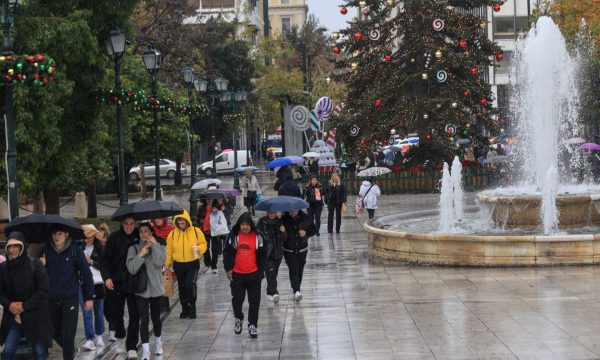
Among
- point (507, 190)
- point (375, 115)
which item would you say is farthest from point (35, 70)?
point (375, 115)

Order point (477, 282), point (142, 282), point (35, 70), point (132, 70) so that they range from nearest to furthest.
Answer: point (142, 282)
point (35, 70)
point (477, 282)
point (132, 70)

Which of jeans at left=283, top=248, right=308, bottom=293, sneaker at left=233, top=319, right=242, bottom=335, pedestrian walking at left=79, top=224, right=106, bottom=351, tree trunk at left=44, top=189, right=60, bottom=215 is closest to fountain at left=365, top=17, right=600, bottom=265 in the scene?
jeans at left=283, top=248, right=308, bottom=293

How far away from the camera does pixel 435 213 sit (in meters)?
29.2

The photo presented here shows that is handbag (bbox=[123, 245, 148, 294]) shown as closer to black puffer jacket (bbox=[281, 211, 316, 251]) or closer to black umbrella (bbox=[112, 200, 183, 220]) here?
black umbrella (bbox=[112, 200, 183, 220])

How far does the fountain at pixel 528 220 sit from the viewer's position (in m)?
18.8

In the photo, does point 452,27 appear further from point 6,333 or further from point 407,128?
point 6,333

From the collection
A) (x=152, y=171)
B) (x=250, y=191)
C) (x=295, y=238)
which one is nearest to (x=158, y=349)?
(x=295, y=238)

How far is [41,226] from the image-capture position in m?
11.7

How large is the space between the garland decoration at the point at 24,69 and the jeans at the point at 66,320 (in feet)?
11.3

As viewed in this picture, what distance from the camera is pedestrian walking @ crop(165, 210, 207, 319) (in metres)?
14.4

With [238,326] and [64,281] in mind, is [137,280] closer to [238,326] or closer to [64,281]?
[64,281]

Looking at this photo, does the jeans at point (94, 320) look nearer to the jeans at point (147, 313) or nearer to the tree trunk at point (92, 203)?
the jeans at point (147, 313)

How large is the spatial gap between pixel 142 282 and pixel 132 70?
2763 centimetres

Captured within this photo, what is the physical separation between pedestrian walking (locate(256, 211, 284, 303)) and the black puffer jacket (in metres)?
0.14
